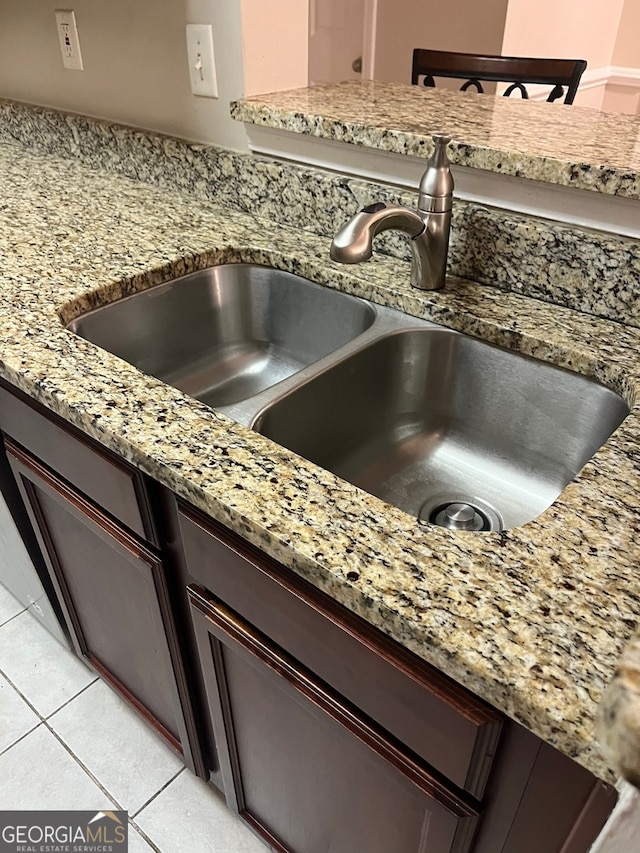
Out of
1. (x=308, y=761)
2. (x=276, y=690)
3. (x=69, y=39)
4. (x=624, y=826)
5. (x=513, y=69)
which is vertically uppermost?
(x=69, y=39)

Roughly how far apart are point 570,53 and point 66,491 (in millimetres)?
3070

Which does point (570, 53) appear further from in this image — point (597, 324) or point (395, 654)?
point (395, 654)

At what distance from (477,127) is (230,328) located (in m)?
0.54

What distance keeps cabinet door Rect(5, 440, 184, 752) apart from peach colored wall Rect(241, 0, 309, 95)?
30.3 inches

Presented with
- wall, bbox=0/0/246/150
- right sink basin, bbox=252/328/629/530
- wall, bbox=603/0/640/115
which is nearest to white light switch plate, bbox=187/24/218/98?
wall, bbox=0/0/246/150

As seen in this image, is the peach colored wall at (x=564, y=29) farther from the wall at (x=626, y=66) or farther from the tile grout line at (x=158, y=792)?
the tile grout line at (x=158, y=792)

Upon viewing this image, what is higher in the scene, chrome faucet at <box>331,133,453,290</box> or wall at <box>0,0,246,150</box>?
wall at <box>0,0,246,150</box>

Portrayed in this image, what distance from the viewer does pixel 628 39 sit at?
316 cm

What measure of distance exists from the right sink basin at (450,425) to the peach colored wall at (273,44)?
58 cm

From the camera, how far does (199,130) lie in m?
1.29

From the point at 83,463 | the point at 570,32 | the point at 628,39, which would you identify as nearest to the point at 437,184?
the point at 83,463

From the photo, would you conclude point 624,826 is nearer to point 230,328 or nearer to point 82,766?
point 230,328

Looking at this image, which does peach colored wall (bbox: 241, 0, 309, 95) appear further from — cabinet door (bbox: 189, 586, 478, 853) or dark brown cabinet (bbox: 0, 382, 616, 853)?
cabinet door (bbox: 189, 586, 478, 853)

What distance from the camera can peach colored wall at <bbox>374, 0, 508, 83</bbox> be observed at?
8.36 feet
